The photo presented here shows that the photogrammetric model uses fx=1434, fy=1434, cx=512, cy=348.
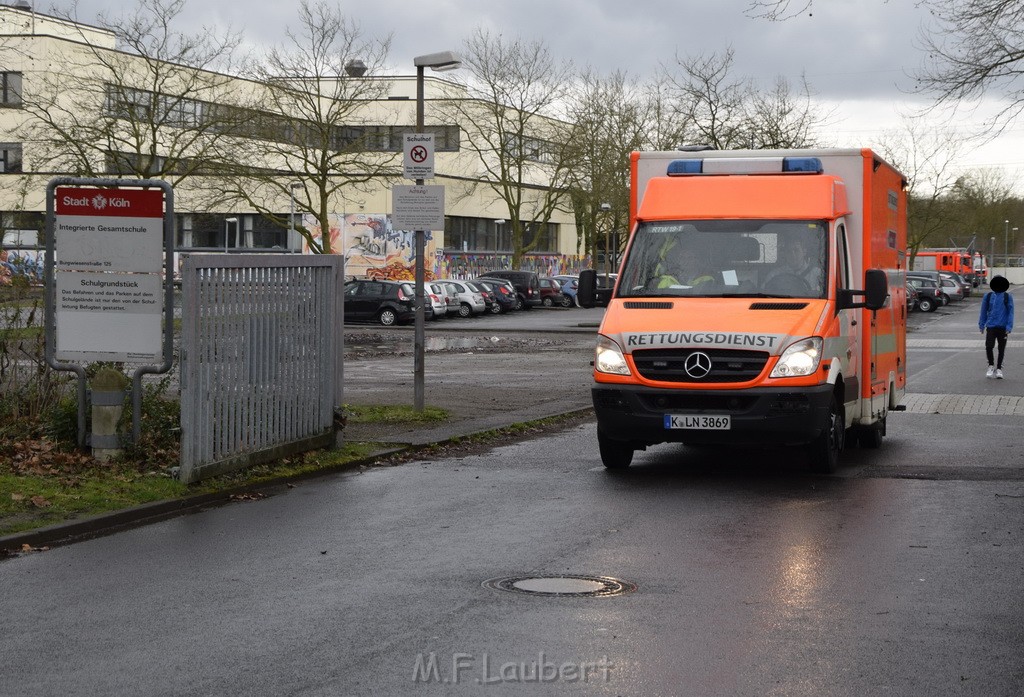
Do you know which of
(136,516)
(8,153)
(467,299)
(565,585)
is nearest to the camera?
(565,585)

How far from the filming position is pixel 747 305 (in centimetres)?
1167

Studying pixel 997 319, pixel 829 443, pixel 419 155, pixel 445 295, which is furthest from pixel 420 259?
pixel 445 295

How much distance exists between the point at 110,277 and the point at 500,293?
48113 mm

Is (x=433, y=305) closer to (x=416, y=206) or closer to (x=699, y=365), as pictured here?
(x=416, y=206)

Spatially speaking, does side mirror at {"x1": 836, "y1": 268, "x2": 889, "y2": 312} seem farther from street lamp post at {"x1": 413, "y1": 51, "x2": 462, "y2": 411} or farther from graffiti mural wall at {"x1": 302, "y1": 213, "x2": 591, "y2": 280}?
graffiti mural wall at {"x1": 302, "y1": 213, "x2": 591, "y2": 280}

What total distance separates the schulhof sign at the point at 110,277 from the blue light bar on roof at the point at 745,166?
4.66 metres

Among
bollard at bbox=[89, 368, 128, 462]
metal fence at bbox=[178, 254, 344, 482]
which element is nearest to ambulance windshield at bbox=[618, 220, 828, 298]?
metal fence at bbox=[178, 254, 344, 482]

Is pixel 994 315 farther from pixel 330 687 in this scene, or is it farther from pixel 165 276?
pixel 330 687

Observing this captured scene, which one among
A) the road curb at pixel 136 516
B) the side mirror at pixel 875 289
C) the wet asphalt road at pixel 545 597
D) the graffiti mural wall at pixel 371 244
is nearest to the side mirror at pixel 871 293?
the side mirror at pixel 875 289

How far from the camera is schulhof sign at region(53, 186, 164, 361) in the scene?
11180 mm

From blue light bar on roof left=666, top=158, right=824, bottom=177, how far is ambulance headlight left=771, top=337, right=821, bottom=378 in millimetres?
2093

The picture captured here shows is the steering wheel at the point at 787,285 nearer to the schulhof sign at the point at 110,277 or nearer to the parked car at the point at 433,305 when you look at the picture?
the schulhof sign at the point at 110,277

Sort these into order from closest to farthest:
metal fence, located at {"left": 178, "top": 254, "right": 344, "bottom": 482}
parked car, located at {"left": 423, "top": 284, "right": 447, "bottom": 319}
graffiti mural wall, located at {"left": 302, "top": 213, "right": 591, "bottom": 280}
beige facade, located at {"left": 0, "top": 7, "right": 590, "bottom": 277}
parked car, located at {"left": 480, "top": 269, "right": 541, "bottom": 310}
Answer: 1. metal fence, located at {"left": 178, "top": 254, "right": 344, "bottom": 482}
2. parked car, located at {"left": 423, "top": 284, "right": 447, "bottom": 319}
3. beige facade, located at {"left": 0, "top": 7, "right": 590, "bottom": 277}
4. parked car, located at {"left": 480, "top": 269, "right": 541, "bottom": 310}
5. graffiti mural wall, located at {"left": 302, "top": 213, "right": 591, "bottom": 280}

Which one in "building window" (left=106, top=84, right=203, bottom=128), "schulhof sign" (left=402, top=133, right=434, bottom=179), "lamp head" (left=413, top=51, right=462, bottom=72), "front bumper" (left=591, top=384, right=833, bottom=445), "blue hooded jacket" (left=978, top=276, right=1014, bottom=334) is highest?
"building window" (left=106, top=84, right=203, bottom=128)
